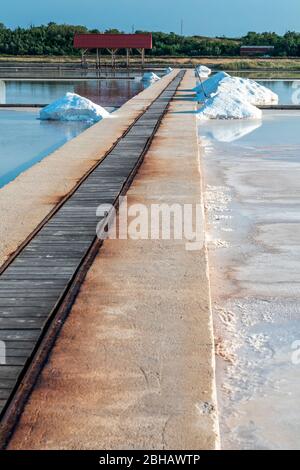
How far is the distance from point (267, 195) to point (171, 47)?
66.8m

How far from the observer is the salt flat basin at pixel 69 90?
1160 inches

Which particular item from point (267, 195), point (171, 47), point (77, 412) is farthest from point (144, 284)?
point (171, 47)

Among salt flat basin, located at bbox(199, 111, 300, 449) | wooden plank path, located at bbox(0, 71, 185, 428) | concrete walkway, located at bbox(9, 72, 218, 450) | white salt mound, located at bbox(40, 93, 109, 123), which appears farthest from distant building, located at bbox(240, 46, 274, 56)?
concrete walkway, located at bbox(9, 72, 218, 450)

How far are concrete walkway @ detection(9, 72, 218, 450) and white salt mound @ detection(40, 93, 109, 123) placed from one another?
50.1ft

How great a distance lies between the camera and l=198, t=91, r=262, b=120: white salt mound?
22.5 m

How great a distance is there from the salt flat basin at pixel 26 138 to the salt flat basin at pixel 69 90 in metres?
4.55

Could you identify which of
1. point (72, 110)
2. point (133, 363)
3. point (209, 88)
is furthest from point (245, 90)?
point (133, 363)

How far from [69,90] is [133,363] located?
32080 mm

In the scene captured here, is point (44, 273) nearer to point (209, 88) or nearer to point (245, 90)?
point (245, 90)

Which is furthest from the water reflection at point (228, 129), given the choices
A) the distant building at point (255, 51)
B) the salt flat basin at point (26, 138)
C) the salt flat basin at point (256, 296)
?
the distant building at point (255, 51)

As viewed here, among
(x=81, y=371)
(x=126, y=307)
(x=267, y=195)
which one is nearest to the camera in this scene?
(x=81, y=371)

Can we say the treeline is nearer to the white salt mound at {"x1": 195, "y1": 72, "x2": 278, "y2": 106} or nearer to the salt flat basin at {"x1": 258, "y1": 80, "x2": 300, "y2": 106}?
the salt flat basin at {"x1": 258, "y1": 80, "x2": 300, "y2": 106}
